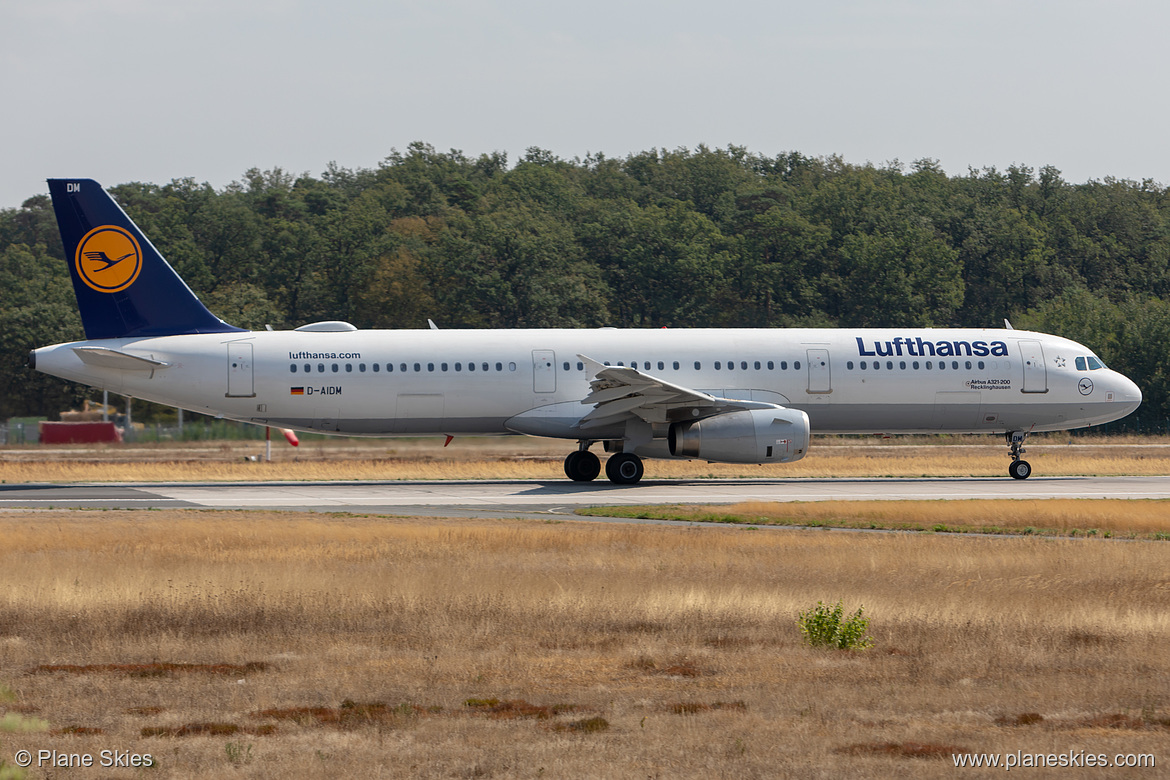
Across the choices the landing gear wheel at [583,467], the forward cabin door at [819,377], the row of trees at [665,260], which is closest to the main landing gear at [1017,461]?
the forward cabin door at [819,377]

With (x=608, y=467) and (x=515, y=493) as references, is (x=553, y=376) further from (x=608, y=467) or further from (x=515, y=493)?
(x=515, y=493)

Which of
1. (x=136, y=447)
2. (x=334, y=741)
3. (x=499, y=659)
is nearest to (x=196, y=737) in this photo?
(x=334, y=741)

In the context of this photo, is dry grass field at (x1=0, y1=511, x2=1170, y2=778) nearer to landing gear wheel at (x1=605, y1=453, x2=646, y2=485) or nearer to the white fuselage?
landing gear wheel at (x1=605, y1=453, x2=646, y2=485)

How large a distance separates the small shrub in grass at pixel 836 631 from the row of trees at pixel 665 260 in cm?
6061

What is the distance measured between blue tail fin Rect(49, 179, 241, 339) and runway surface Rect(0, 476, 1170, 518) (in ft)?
13.6

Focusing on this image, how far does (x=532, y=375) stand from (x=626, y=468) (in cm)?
335

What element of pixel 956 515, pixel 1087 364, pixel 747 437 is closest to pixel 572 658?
pixel 956 515

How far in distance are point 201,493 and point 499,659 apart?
68.0 ft

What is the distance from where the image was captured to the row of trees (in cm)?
7750

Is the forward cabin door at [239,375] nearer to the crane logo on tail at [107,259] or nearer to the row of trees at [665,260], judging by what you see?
the crane logo on tail at [107,259]

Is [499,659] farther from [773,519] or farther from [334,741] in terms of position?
[773,519]

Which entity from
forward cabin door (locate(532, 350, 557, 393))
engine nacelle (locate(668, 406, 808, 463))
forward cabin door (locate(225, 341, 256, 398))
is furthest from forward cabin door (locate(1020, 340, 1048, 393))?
forward cabin door (locate(225, 341, 256, 398))

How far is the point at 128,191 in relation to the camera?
101 m

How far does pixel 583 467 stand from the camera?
33.3 metres
